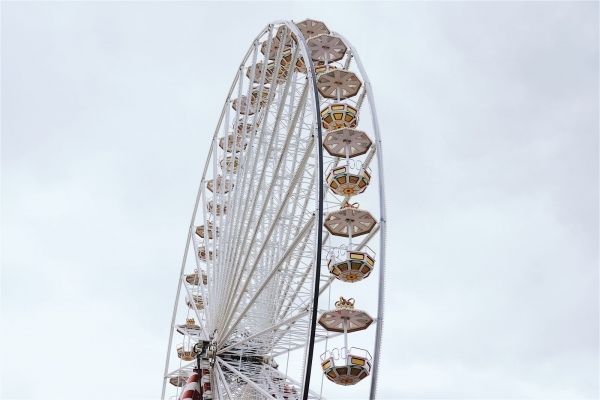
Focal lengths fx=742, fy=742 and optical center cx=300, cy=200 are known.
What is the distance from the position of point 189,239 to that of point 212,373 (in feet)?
27.2

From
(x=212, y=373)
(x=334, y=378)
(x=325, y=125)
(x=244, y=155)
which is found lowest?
(x=334, y=378)

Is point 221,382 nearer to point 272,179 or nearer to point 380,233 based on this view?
point 272,179

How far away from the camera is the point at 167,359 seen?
94.7ft

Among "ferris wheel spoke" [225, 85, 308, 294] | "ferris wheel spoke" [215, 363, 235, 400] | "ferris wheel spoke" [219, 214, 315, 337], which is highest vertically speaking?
"ferris wheel spoke" [225, 85, 308, 294]

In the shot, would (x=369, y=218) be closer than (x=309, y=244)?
Yes

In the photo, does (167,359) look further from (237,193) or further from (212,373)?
(237,193)

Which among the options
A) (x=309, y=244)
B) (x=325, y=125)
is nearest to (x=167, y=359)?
(x=309, y=244)

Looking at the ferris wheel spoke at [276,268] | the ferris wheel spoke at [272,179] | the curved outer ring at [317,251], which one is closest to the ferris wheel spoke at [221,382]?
the ferris wheel spoke at [276,268]

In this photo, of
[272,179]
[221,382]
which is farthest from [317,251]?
[221,382]

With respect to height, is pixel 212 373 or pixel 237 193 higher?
pixel 237 193

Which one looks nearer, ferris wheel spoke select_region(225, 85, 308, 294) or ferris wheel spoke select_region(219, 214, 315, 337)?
ferris wheel spoke select_region(219, 214, 315, 337)

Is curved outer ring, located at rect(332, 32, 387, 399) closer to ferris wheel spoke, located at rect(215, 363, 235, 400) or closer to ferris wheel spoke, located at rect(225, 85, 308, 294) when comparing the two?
ferris wheel spoke, located at rect(225, 85, 308, 294)

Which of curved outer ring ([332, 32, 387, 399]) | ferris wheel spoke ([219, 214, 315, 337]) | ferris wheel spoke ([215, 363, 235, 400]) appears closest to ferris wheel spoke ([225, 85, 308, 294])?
ferris wheel spoke ([219, 214, 315, 337])

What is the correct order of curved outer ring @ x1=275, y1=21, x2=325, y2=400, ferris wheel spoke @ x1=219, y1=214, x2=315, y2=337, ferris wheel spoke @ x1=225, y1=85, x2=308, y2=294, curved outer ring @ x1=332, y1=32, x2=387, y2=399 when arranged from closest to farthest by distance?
curved outer ring @ x1=275, y1=21, x2=325, y2=400
curved outer ring @ x1=332, y1=32, x2=387, y2=399
ferris wheel spoke @ x1=219, y1=214, x2=315, y2=337
ferris wheel spoke @ x1=225, y1=85, x2=308, y2=294
